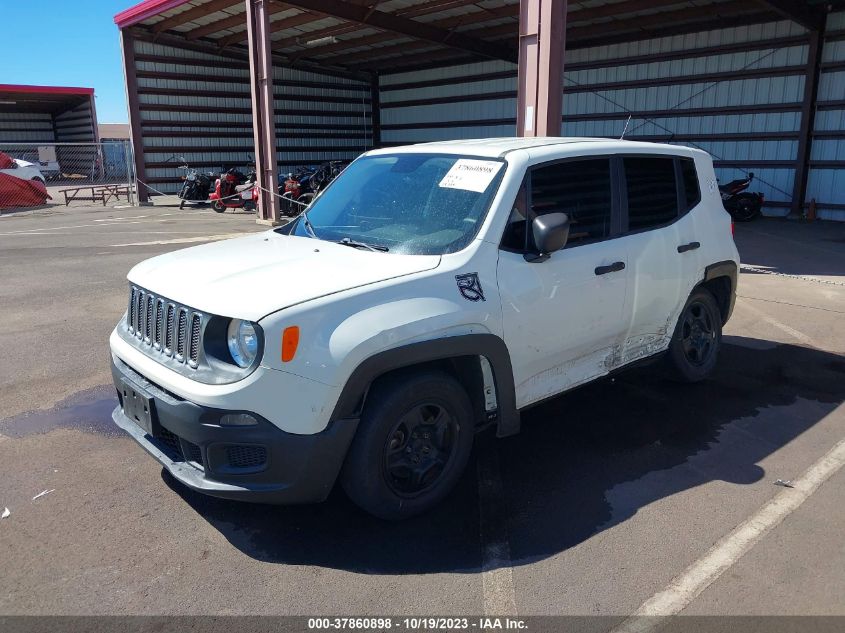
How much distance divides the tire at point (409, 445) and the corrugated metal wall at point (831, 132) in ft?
52.8

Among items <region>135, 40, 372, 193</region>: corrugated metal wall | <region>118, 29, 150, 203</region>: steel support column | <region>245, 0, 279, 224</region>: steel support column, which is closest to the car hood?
<region>245, 0, 279, 224</region>: steel support column

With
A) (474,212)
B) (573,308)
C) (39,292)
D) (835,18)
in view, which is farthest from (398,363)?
(835,18)

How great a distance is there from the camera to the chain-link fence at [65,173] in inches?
878

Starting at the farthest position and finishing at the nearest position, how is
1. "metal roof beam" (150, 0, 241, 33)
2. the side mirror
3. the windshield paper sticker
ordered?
"metal roof beam" (150, 0, 241, 33), the windshield paper sticker, the side mirror

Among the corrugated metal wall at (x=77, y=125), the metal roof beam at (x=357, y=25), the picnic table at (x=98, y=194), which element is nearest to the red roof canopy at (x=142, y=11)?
the metal roof beam at (x=357, y=25)

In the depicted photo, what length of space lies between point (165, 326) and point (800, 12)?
53.8 ft

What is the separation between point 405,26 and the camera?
1905 cm

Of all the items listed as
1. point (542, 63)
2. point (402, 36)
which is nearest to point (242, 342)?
point (542, 63)

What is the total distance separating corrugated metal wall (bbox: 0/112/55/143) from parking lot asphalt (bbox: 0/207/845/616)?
47361 millimetres

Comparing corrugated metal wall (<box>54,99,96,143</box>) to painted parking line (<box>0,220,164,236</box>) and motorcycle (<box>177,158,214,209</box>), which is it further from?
painted parking line (<box>0,220,164,236</box>)

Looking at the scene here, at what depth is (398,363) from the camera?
10.3ft

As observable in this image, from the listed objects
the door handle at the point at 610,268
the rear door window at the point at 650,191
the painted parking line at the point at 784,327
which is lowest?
the painted parking line at the point at 784,327

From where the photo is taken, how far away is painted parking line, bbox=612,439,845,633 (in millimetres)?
2762

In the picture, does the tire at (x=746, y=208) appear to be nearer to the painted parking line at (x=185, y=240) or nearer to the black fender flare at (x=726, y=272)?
the painted parking line at (x=185, y=240)
